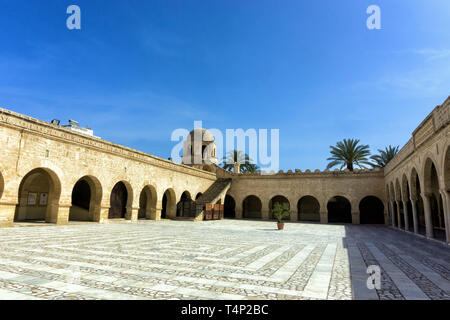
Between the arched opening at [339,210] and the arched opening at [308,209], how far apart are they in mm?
1645

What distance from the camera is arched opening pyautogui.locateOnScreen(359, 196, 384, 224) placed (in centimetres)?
2559

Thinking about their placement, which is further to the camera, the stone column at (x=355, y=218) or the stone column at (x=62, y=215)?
the stone column at (x=355, y=218)

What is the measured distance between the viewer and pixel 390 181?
814 inches

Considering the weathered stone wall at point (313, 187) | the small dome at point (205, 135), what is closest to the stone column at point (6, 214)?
the weathered stone wall at point (313, 187)

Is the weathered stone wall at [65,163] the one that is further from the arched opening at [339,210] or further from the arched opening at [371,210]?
the arched opening at [371,210]

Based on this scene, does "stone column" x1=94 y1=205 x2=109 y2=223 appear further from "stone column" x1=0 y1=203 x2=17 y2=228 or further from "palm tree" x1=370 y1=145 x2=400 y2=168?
"palm tree" x1=370 y1=145 x2=400 y2=168

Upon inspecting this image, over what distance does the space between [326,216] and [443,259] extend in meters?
19.0

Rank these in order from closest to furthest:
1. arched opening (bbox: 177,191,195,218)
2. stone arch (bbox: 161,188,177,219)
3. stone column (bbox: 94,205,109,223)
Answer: stone column (bbox: 94,205,109,223), stone arch (bbox: 161,188,177,219), arched opening (bbox: 177,191,195,218)

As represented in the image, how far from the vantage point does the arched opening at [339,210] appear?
2697cm

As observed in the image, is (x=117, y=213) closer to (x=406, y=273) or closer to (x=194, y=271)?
(x=194, y=271)

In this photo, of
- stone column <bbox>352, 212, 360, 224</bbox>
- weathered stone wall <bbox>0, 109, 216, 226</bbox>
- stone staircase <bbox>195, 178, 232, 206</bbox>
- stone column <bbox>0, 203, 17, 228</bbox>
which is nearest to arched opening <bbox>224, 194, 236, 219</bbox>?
stone staircase <bbox>195, 178, 232, 206</bbox>

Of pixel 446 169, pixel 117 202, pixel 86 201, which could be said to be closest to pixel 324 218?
pixel 446 169

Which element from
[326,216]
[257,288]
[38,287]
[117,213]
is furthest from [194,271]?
[326,216]

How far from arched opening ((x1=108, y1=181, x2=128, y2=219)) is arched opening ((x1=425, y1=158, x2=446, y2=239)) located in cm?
1889
